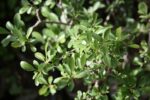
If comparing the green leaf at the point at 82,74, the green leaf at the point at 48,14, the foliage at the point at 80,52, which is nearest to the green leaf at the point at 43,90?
the foliage at the point at 80,52

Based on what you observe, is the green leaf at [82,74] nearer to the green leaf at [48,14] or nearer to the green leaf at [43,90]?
the green leaf at [43,90]

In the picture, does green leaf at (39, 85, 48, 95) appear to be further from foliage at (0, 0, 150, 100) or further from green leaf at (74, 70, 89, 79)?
green leaf at (74, 70, 89, 79)

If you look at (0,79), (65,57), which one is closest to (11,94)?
(0,79)

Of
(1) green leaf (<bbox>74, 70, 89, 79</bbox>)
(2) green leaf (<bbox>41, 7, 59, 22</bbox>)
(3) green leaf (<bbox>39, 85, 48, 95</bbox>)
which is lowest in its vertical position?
(3) green leaf (<bbox>39, 85, 48, 95</bbox>)

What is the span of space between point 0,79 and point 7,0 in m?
0.52

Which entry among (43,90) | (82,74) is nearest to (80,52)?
A: (82,74)

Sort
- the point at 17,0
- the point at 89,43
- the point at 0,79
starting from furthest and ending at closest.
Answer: the point at 0,79 → the point at 17,0 → the point at 89,43

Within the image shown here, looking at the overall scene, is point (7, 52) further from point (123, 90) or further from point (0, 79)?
point (123, 90)

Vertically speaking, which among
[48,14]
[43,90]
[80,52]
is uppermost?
[48,14]

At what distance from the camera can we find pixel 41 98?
2.29 m

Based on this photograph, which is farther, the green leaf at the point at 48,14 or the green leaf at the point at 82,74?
the green leaf at the point at 48,14

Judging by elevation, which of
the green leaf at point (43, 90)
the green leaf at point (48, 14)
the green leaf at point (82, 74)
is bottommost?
the green leaf at point (43, 90)

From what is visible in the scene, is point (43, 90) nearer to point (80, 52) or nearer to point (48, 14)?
point (80, 52)

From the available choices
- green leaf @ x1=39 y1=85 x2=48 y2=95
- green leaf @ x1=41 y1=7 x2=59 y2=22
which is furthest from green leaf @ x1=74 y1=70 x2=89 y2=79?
green leaf @ x1=41 y1=7 x2=59 y2=22
